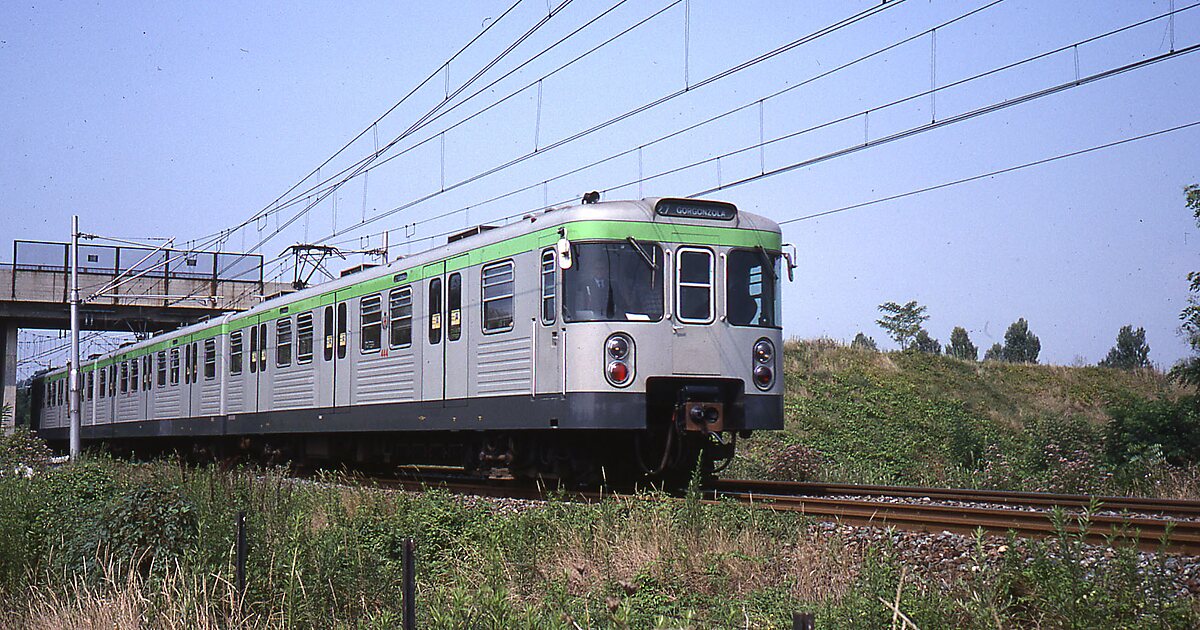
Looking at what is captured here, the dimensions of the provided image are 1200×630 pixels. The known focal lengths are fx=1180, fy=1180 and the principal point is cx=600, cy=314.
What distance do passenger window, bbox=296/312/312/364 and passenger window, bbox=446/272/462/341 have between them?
475 centimetres

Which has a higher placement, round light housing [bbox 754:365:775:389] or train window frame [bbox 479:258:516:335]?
train window frame [bbox 479:258:516:335]

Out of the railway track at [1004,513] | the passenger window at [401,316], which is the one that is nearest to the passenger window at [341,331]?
the passenger window at [401,316]

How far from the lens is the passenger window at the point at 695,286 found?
40.6ft

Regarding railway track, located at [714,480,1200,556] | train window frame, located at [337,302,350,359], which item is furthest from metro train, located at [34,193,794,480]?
railway track, located at [714,480,1200,556]

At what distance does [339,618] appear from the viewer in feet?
25.0

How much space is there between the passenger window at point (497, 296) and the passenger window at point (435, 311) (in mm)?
1012

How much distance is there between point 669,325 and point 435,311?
3331 mm

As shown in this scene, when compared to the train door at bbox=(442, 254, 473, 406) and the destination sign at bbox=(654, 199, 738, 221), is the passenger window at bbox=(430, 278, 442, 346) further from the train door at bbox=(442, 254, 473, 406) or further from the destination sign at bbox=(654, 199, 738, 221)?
the destination sign at bbox=(654, 199, 738, 221)

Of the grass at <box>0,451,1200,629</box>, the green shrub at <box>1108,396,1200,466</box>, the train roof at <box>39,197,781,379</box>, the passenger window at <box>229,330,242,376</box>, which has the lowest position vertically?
the grass at <box>0,451,1200,629</box>

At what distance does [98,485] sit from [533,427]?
A: 461 centimetres

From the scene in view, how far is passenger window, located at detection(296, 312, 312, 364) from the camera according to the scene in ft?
58.9

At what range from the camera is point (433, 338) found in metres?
14.1

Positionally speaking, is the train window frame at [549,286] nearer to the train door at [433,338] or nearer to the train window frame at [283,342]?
the train door at [433,338]

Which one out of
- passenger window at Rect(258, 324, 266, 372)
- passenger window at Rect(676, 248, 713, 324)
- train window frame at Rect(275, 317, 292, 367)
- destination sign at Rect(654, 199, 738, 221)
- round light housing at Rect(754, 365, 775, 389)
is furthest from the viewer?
passenger window at Rect(258, 324, 266, 372)
